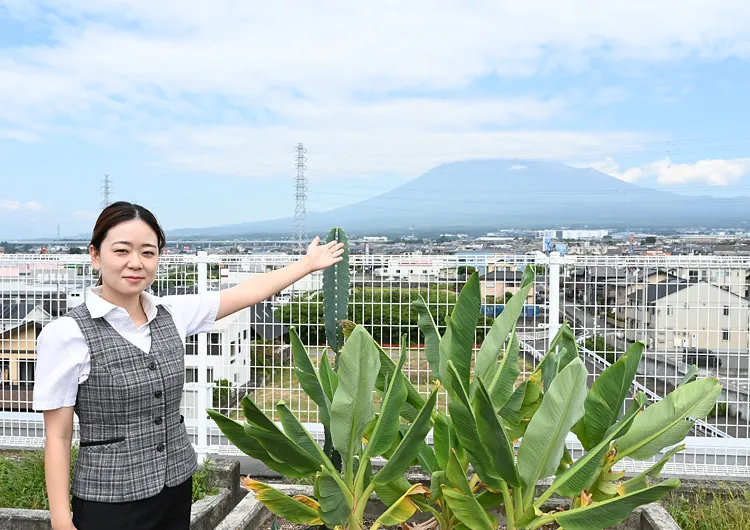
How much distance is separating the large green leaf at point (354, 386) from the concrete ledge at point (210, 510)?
4.29 ft

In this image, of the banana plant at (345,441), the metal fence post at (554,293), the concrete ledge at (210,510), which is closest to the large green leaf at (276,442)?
the banana plant at (345,441)

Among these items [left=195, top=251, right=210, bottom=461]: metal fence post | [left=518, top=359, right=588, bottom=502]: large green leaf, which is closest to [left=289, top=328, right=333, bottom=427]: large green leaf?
[left=518, top=359, right=588, bottom=502]: large green leaf

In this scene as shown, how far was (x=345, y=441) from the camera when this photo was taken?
98.1 inches

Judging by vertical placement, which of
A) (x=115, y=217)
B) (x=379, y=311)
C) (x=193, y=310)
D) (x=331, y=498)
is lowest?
(x=331, y=498)

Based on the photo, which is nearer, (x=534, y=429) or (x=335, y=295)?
(x=534, y=429)

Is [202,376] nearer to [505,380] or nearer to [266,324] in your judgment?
[266,324]

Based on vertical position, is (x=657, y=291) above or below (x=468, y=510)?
above

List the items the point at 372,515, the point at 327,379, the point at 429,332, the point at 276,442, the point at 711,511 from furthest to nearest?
the point at 372,515
the point at 711,511
the point at 429,332
the point at 327,379
the point at 276,442

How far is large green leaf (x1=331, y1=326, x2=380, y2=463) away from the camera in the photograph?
2404 millimetres

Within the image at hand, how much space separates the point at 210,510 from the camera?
349cm

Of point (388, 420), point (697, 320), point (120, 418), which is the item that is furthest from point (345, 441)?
point (697, 320)

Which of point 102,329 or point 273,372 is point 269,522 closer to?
point 273,372

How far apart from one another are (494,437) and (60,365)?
1.38 meters

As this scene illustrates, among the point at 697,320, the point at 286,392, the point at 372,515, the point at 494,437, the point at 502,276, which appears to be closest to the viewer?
the point at 494,437
